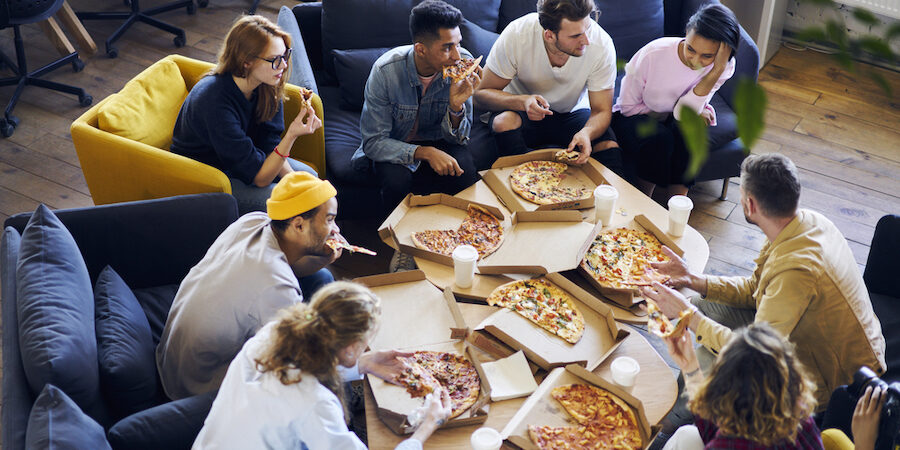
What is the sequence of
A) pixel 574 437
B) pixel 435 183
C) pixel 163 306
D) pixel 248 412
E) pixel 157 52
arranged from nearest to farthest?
1. pixel 248 412
2. pixel 574 437
3. pixel 163 306
4. pixel 435 183
5. pixel 157 52

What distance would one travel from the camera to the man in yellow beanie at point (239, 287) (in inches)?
88.2

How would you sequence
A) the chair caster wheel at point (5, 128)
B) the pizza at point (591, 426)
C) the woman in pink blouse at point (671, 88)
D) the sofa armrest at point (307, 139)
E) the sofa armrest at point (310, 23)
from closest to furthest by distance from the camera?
the pizza at point (591, 426) → the woman in pink blouse at point (671, 88) → the sofa armrest at point (307, 139) → the sofa armrest at point (310, 23) → the chair caster wheel at point (5, 128)

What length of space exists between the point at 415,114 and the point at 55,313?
165 centimetres

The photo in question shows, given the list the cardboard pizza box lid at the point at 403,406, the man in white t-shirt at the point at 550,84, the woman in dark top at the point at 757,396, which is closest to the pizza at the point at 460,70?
the man in white t-shirt at the point at 550,84

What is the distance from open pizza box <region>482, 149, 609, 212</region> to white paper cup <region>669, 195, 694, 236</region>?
0.30 m

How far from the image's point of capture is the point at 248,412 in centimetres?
183

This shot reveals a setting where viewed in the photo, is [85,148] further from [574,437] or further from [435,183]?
[574,437]

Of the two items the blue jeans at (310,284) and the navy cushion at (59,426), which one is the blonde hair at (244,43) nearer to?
the blue jeans at (310,284)

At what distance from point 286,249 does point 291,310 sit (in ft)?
1.83

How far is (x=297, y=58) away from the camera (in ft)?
11.6

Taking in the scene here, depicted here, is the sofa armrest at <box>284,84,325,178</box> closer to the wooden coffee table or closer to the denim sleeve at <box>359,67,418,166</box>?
the denim sleeve at <box>359,67,418,166</box>

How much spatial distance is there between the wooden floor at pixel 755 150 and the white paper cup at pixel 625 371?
4.76 feet

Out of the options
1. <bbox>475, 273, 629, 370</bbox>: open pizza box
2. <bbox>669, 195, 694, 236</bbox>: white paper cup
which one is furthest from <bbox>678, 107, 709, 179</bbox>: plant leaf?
<bbox>669, 195, 694, 236</bbox>: white paper cup

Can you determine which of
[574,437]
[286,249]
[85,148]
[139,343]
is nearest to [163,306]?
[139,343]
